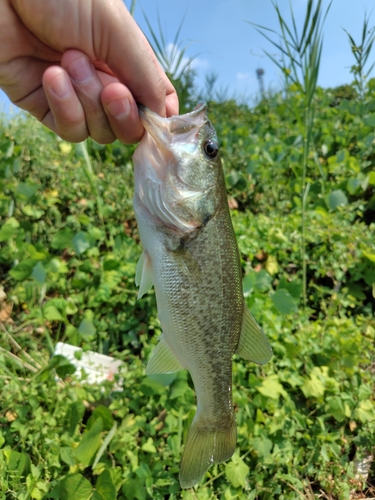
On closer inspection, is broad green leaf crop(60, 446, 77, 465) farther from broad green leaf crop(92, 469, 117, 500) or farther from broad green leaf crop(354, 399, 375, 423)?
broad green leaf crop(354, 399, 375, 423)

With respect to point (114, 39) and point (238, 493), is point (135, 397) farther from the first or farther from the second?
point (114, 39)

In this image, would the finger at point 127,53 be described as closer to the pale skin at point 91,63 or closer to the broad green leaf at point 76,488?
the pale skin at point 91,63

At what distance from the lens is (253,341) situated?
1.52 metres

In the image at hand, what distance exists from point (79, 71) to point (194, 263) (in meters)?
0.84

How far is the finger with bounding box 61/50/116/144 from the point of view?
1394 millimetres

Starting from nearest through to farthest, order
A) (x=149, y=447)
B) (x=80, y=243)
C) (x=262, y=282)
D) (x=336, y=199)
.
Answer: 1. (x=149, y=447)
2. (x=262, y=282)
3. (x=80, y=243)
4. (x=336, y=199)

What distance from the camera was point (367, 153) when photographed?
4641 millimetres

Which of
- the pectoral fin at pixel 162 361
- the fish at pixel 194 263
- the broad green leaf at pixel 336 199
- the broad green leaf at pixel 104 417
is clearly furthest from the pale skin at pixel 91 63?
the broad green leaf at pixel 336 199

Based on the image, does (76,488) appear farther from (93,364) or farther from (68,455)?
(93,364)

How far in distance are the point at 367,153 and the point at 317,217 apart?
1.68 meters

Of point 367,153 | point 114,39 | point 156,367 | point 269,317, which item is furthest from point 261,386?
Answer: point 367,153

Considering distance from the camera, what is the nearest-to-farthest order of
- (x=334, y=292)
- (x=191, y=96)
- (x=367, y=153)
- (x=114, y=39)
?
(x=114, y=39) < (x=334, y=292) < (x=367, y=153) < (x=191, y=96)

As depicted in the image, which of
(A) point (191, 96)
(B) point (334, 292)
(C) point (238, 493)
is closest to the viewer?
(C) point (238, 493)

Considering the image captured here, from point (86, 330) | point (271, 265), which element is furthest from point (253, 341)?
point (271, 265)
